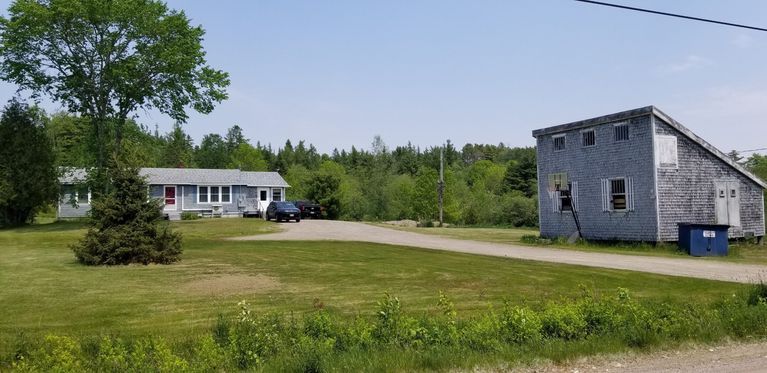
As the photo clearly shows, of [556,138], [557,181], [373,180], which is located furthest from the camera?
[373,180]

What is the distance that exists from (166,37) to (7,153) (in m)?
14.1

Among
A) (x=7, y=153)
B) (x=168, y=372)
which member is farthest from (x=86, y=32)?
(x=168, y=372)

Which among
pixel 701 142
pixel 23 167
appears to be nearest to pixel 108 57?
pixel 23 167

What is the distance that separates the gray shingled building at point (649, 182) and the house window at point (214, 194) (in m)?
35.8

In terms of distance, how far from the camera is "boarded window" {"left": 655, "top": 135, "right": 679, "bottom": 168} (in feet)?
84.7

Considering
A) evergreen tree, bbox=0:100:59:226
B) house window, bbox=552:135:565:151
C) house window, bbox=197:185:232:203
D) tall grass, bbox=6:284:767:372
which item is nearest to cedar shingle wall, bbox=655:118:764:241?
house window, bbox=552:135:565:151

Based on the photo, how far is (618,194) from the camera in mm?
27500

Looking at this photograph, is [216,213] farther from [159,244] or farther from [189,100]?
[159,244]

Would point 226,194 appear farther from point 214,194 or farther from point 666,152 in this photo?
point 666,152

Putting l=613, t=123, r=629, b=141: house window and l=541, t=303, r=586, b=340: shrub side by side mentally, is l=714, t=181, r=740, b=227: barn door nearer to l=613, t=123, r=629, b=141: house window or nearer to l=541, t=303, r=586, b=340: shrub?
l=613, t=123, r=629, b=141: house window

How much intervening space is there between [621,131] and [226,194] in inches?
1552

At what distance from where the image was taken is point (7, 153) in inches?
1612

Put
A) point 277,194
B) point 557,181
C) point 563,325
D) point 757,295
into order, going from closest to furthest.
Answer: point 563,325 → point 757,295 → point 557,181 → point 277,194

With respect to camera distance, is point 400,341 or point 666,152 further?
point 666,152
